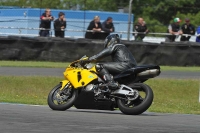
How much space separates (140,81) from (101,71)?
700mm

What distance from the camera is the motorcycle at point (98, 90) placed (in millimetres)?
11781

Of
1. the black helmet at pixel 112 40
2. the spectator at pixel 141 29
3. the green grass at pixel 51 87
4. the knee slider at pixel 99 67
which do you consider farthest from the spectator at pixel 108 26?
the knee slider at pixel 99 67

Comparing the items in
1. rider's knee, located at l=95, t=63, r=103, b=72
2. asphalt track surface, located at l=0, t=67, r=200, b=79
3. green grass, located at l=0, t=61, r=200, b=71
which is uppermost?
rider's knee, located at l=95, t=63, r=103, b=72

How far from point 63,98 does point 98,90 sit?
26.2 inches

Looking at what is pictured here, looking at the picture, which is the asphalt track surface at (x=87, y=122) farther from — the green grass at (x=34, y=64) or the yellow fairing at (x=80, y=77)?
the green grass at (x=34, y=64)

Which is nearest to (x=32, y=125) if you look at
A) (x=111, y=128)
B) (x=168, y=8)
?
(x=111, y=128)

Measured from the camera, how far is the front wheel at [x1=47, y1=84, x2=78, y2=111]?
12367 millimetres

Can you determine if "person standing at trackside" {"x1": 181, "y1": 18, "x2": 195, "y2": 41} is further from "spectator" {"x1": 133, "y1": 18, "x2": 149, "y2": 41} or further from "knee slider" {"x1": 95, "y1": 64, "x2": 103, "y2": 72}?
"knee slider" {"x1": 95, "y1": 64, "x2": 103, "y2": 72}

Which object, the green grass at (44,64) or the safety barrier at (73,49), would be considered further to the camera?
the safety barrier at (73,49)

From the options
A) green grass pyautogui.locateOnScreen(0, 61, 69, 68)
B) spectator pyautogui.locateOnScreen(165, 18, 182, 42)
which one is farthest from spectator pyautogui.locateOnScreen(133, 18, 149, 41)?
green grass pyautogui.locateOnScreen(0, 61, 69, 68)

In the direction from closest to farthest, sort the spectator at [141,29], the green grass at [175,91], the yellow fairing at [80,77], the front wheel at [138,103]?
the front wheel at [138,103], the yellow fairing at [80,77], the green grass at [175,91], the spectator at [141,29]

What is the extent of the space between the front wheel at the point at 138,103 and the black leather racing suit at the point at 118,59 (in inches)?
23.5

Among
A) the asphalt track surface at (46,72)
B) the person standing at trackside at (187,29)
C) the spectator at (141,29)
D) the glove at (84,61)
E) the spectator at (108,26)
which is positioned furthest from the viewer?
the spectator at (141,29)

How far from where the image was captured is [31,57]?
24.8 meters
